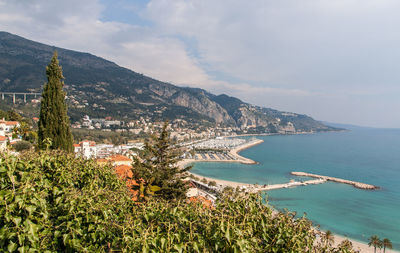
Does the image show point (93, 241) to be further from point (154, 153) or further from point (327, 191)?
point (327, 191)

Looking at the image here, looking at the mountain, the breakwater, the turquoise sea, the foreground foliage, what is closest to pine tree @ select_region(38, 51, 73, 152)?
the foreground foliage

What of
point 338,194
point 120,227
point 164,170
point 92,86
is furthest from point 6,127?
point 92,86

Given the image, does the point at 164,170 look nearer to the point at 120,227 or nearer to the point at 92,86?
the point at 120,227

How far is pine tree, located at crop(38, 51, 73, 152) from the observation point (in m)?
10.4

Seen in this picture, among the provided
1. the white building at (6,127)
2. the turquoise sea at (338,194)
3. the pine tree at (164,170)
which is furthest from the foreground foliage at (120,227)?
the white building at (6,127)

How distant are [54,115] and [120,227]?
987cm

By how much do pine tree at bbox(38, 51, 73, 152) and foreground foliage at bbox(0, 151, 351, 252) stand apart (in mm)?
7522

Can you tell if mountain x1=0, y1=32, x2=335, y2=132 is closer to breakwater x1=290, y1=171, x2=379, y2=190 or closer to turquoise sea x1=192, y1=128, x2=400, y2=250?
turquoise sea x1=192, y1=128, x2=400, y2=250

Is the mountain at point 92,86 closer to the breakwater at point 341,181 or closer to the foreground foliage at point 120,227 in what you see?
the breakwater at point 341,181

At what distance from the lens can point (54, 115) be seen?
418 inches

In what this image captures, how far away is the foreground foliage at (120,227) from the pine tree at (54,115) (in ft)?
24.7

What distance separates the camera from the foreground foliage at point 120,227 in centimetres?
243

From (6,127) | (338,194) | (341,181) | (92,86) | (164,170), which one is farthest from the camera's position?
(92,86)

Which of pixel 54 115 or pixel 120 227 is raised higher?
pixel 54 115
